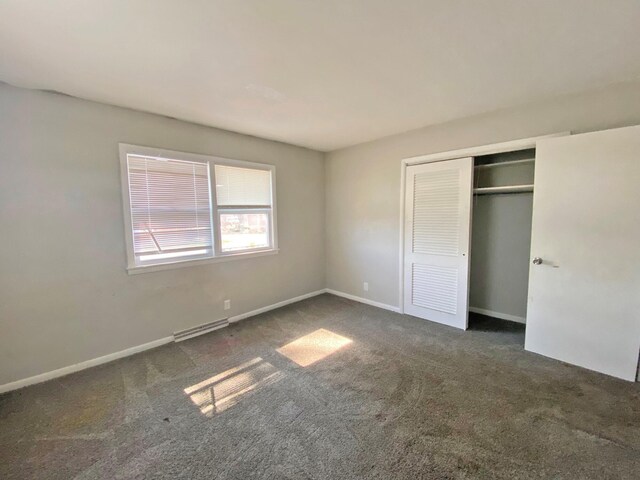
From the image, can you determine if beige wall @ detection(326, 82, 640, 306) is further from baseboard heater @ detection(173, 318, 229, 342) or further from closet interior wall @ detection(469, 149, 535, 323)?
baseboard heater @ detection(173, 318, 229, 342)

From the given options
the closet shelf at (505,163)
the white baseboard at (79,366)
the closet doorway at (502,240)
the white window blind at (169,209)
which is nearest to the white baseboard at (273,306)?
the white baseboard at (79,366)

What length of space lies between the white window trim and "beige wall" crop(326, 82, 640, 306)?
3.76ft

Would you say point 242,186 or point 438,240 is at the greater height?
point 242,186

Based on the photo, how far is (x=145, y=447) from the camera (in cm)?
171

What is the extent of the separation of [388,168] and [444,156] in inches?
30.7

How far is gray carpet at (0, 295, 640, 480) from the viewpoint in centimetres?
156

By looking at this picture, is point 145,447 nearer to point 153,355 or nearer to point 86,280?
point 153,355

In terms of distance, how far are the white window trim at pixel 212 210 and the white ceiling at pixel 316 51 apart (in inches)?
17.4

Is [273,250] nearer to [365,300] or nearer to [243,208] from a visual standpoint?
[243,208]

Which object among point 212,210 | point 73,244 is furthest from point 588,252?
point 73,244

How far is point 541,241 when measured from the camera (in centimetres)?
264

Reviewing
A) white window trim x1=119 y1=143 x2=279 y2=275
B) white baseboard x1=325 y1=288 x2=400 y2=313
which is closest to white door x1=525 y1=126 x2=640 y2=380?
white baseboard x1=325 y1=288 x2=400 y2=313

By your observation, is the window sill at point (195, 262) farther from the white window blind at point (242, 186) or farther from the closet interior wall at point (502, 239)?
the closet interior wall at point (502, 239)

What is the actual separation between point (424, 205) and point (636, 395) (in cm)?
244
